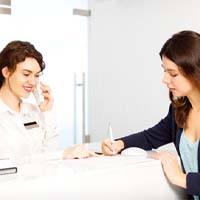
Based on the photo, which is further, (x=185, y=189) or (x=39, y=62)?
(x=39, y=62)

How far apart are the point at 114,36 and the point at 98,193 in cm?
246

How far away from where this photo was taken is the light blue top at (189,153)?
110cm

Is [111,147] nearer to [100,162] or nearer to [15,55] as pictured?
[100,162]

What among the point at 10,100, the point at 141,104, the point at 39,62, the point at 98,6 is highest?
the point at 98,6

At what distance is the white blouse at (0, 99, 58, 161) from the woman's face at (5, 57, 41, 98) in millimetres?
79

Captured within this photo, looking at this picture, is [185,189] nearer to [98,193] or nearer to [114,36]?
[98,193]

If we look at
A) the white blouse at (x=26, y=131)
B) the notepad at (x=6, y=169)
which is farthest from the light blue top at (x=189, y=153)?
the white blouse at (x=26, y=131)

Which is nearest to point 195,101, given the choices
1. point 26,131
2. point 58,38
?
point 26,131

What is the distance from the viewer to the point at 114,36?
328cm

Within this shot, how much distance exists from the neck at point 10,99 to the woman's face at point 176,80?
83 centimetres

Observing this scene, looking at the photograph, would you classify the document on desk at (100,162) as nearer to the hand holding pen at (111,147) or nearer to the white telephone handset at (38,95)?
the hand holding pen at (111,147)

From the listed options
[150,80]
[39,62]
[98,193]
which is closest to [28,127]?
[39,62]

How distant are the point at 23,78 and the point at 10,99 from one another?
0.11 meters

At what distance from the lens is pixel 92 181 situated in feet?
3.06
